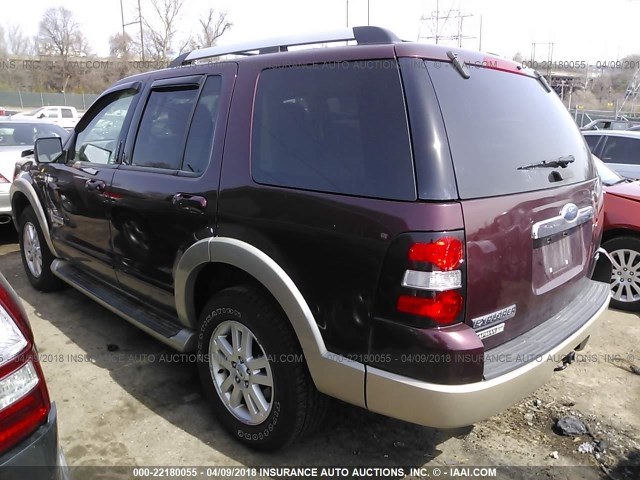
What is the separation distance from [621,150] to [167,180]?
7671 millimetres

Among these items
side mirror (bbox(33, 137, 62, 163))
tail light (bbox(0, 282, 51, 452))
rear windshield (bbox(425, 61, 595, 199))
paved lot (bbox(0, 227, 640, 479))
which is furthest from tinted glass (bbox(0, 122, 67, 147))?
rear windshield (bbox(425, 61, 595, 199))

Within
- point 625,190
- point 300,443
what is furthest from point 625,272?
point 300,443

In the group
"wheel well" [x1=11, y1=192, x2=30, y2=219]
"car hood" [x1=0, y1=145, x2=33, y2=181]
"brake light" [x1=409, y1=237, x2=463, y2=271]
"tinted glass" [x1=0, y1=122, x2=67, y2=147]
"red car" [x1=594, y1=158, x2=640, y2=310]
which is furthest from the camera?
"tinted glass" [x1=0, y1=122, x2=67, y2=147]

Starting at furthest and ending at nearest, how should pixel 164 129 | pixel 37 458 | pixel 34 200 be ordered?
1. pixel 34 200
2. pixel 164 129
3. pixel 37 458

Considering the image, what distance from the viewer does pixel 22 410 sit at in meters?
1.51

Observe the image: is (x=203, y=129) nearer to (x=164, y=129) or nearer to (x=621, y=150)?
(x=164, y=129)

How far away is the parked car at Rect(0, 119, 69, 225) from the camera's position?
→ 648 centimetres

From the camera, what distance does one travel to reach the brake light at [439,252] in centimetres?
190

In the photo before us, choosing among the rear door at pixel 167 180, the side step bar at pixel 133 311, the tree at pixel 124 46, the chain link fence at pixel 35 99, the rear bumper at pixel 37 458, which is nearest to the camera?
the rear bumper at pixel 37 458

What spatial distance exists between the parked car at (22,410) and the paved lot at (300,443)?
1171 millimetres

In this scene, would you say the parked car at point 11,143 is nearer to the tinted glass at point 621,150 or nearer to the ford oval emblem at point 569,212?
the ford oval emblem at point 569,212

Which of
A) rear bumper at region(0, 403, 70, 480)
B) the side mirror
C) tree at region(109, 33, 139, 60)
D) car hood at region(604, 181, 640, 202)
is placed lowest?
rear bumper at region(0, 403, 70, 480)

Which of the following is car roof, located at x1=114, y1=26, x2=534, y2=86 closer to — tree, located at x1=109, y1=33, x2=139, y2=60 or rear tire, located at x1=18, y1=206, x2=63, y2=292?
rear tire, located at x1=18, y1=206, x2=63, y2=292

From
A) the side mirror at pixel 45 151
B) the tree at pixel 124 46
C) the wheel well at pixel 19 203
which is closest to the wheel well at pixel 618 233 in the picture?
the side mirror at pixel 45 151
